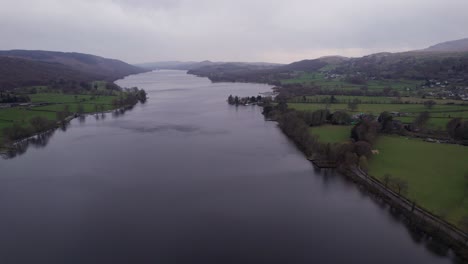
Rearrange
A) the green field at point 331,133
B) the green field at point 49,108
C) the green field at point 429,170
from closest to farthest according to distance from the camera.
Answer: the green field at point 429,170
the green field at point 331,133
the green field at point 49,108

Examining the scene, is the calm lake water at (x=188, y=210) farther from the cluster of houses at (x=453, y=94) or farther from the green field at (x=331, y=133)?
the cluster of houses at (x=453, y=94)

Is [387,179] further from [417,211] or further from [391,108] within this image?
[391,108]

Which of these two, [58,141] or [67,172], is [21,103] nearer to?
[58,141]

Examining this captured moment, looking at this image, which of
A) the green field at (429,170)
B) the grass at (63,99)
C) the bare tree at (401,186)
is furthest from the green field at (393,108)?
the grass at (63,99)

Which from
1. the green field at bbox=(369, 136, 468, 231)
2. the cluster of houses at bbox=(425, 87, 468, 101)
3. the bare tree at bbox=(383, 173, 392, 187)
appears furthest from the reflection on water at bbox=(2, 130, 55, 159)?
the cluster of houses at bbox=(425, 87, 468, 101)

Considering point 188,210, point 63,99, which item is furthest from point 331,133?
point 63,99

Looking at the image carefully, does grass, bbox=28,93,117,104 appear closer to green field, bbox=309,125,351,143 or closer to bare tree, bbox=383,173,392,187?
green field, bbox=309,125,351,143
